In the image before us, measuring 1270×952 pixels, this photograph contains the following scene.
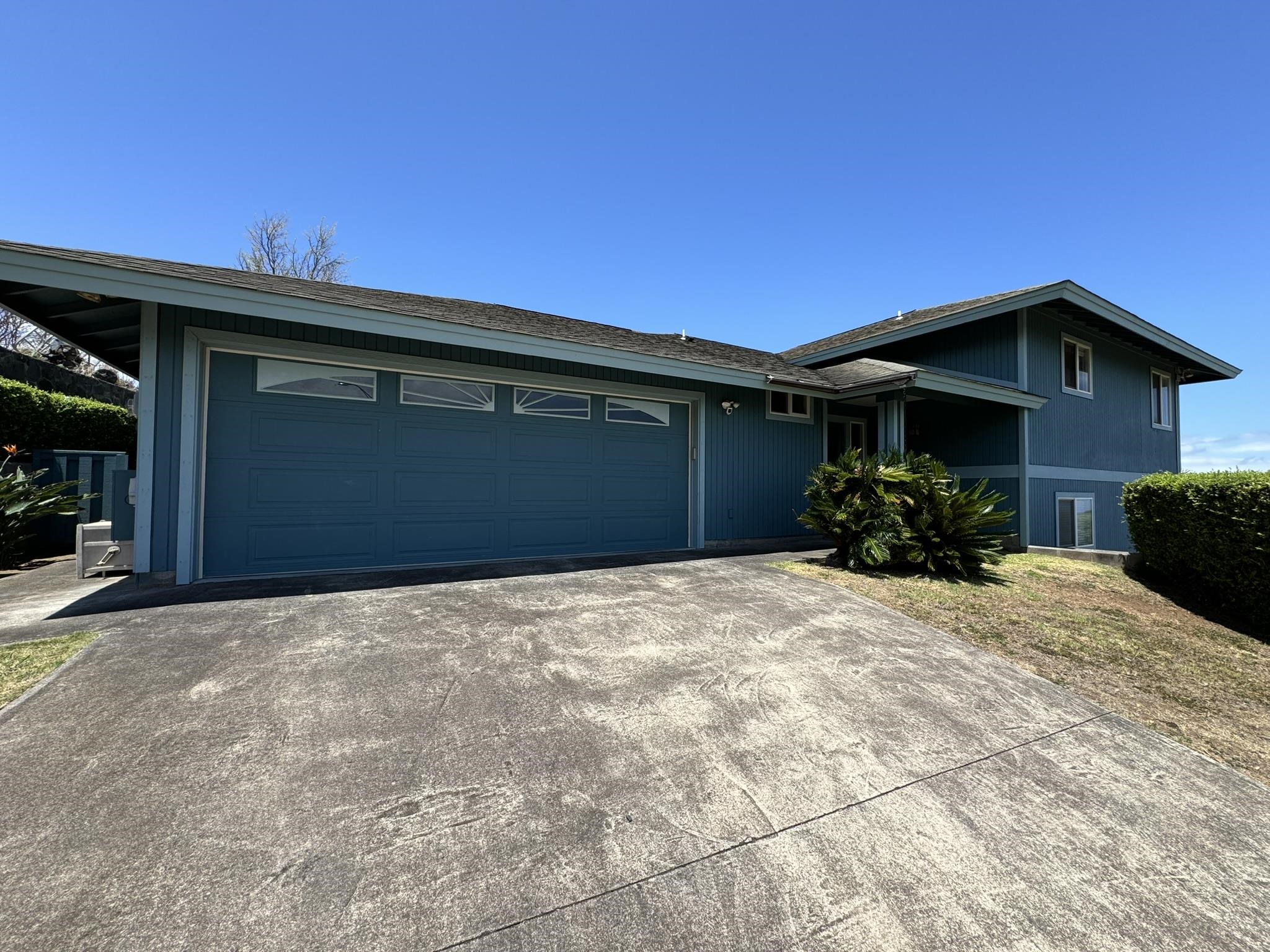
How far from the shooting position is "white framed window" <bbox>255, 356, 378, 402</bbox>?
18.3ft

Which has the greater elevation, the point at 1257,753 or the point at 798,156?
the point at 798,156

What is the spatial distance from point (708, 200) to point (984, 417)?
7400 millimetres

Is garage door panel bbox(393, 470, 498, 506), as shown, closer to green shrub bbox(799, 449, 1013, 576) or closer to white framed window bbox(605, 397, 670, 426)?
white framed window bbox(605, 397, 670, 426)

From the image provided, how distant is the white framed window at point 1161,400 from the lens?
13562 millimetres

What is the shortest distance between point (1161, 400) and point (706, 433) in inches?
563

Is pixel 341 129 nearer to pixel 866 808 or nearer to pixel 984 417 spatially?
pixel 866 808

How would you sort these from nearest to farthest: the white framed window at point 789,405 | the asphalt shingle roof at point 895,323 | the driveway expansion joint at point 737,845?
the driveway expansion joint at point 737,845, the white framed window at point 789,405, the asphalt shingle roof at point 895,323

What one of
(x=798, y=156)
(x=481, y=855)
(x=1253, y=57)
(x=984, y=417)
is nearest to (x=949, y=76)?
(x=798, y=156)

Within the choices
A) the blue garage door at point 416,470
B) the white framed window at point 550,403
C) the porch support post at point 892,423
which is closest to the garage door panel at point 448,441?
the blue garage door at point 416,470

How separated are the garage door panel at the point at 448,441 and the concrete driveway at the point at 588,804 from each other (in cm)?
286

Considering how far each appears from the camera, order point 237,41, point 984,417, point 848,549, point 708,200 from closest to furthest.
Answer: point 848,549, point 237,41, point 984,417, point 708,200

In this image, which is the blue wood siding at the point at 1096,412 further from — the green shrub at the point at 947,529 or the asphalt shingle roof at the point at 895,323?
the green shrub at the point at 947,529

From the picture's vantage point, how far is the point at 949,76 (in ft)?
28.4

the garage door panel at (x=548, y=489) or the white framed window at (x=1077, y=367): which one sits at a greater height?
the white framed window at (x=1077, y=367)
